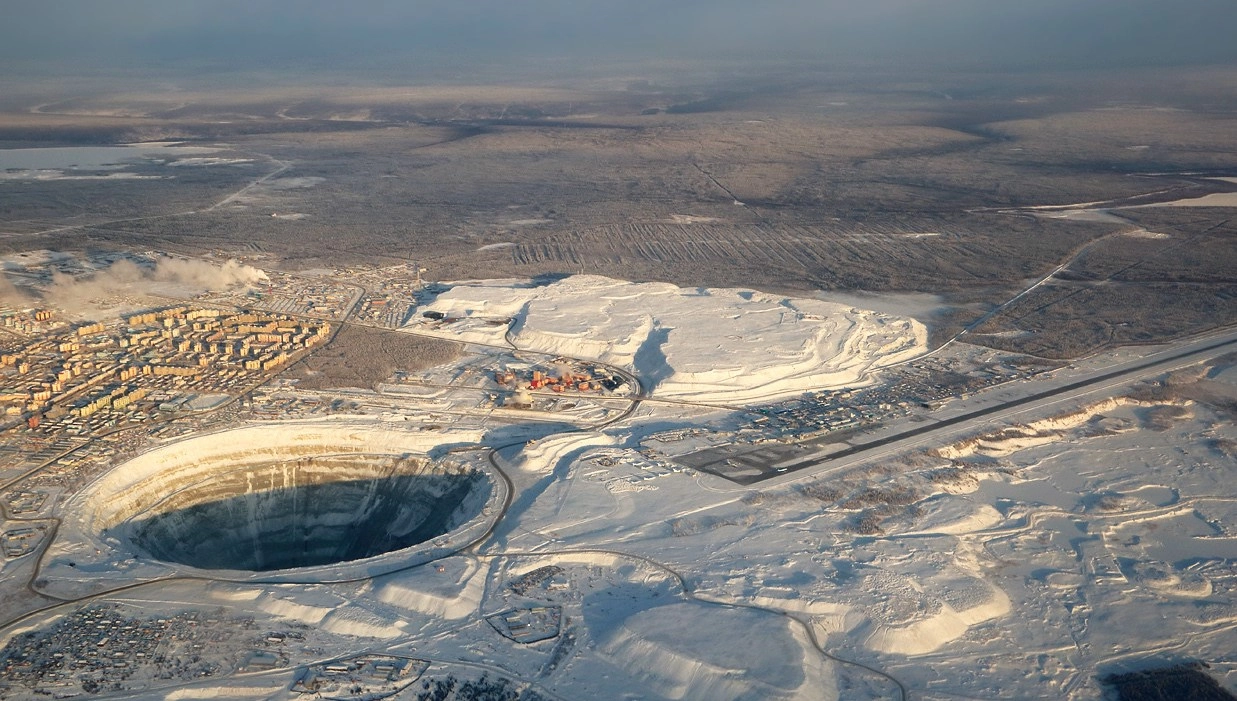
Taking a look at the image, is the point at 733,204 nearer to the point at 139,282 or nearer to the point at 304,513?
the point at 139,282

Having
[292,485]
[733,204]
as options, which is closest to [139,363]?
[292,485]

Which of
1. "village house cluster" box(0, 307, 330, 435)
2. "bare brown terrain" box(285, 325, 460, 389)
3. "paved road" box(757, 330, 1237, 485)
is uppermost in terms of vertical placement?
"village house cluster" box(0, 307, 330, 435)

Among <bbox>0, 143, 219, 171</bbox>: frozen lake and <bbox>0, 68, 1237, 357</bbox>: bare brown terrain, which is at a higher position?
<bbox>0, 143, 219, 171</bbox>: frozen lake

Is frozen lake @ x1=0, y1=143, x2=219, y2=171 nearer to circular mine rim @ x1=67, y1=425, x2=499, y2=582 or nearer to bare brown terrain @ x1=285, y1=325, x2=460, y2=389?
bare brown terrain @ x1=285, y1=325, x2=460, y2=389

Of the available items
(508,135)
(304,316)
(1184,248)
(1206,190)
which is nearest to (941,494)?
(304,316)

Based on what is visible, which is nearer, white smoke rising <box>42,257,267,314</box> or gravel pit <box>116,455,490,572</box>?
gravel pit <box>116,455,490,572</box>

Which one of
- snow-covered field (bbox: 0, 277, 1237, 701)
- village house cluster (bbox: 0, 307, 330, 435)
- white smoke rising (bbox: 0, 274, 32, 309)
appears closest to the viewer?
snow-covered field (bbox: 0, 277, 1237, 701)

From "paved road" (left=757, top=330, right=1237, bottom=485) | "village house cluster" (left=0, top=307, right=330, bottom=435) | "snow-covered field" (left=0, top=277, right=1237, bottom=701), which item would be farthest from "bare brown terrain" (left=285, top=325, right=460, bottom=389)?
"paved road" (left=757, top=330, right=1237, bottom=485)
